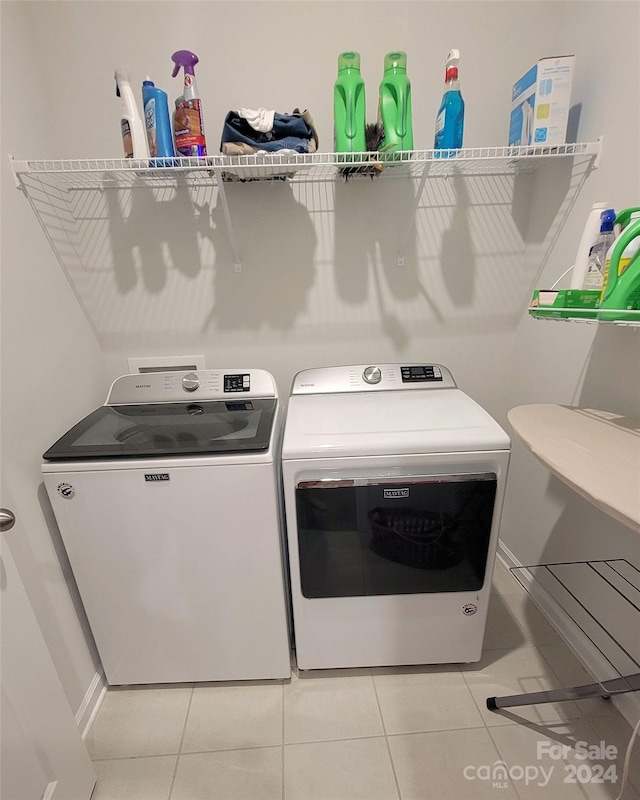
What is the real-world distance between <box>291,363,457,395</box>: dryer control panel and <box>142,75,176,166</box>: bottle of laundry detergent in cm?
92

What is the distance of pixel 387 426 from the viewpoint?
51.9 inches

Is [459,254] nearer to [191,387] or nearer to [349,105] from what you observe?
[349,105]

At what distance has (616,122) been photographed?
127 cm

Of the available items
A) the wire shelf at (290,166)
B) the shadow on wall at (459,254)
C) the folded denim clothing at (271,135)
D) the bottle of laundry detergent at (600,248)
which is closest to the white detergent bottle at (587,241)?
the bottle of laundry detergent at (600,248)

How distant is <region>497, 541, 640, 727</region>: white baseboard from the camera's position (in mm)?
1336

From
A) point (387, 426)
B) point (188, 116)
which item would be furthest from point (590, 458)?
point (188, 116)

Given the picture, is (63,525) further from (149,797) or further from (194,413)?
(149,797)

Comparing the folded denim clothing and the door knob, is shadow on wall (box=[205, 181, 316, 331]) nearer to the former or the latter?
the folded denim clothing

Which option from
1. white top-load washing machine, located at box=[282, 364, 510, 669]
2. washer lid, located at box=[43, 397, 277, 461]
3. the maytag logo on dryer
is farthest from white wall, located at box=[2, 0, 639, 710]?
the maytag logo on dryer

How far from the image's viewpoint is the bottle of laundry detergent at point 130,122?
1.28 metres

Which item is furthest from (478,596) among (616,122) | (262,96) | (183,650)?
(262,96)

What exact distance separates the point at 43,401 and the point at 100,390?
0.45 metres

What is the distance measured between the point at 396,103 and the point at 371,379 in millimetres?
966

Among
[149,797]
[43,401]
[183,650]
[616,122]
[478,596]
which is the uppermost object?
[616,122]
